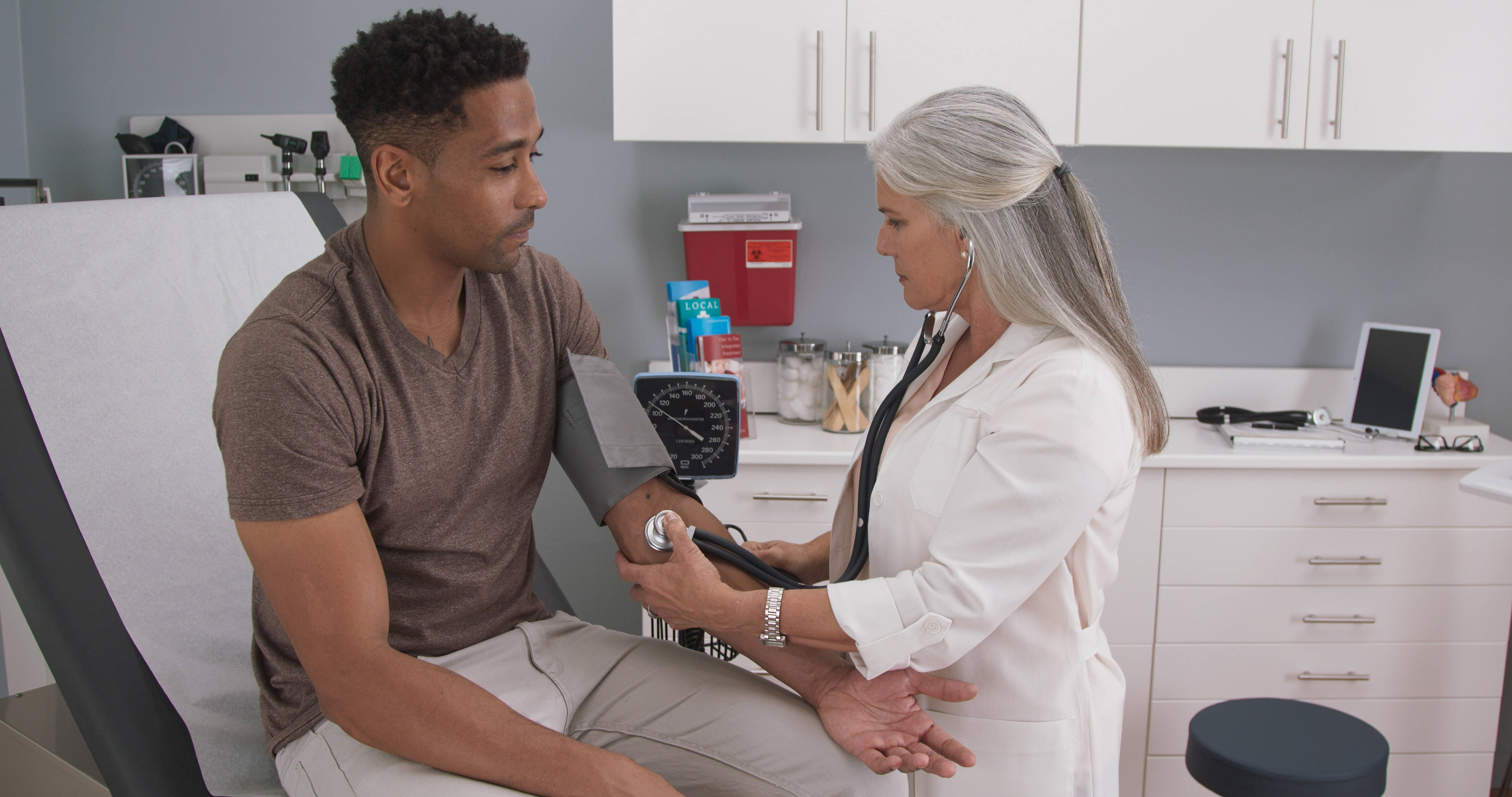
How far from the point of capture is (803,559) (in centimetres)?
171

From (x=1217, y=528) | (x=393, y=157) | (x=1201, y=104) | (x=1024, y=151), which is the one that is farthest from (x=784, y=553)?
(x=1201, y=104)

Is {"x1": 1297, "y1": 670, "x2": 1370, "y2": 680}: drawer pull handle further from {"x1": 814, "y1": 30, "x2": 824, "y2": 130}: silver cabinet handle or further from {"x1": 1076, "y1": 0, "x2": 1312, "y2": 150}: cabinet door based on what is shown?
{"x1": 814, "y1": 30, "x2": 824, "y2": 130}: silver cabinet handle

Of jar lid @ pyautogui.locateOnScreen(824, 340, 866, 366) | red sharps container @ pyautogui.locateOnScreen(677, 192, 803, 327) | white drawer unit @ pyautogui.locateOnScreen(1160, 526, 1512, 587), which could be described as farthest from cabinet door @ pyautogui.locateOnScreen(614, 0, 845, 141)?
white drawer unit @ pyautogui.locateOnScreen(1160, 526, 1512, 587)

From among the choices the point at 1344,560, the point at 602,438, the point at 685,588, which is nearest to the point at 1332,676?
the point at 1344,560

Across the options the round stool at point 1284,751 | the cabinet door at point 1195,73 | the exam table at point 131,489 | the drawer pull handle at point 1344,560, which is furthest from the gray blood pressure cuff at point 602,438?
the drawer pull handle at point 1344,560

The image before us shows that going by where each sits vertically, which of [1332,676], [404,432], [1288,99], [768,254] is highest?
[1288,99]

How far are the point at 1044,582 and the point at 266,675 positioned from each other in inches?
38.9

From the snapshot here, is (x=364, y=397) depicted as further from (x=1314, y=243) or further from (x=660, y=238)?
(x=1314, y=243)

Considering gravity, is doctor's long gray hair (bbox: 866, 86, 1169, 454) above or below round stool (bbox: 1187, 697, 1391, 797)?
Answer: above

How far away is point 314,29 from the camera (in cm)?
259

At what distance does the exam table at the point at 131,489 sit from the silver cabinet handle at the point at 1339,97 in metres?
2.18

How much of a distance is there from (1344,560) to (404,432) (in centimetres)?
201

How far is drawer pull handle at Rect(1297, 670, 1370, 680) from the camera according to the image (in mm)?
2291

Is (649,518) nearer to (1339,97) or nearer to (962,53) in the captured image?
(962,53)
